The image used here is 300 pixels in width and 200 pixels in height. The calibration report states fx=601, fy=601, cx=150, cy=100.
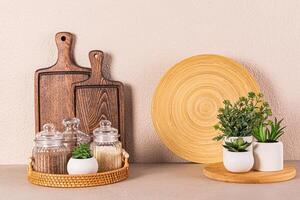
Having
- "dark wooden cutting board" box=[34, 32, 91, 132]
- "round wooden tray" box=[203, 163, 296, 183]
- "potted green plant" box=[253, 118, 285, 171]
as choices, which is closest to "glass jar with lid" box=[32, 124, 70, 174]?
"dark wooden cutting board" box=[34, 32, 91, 132]

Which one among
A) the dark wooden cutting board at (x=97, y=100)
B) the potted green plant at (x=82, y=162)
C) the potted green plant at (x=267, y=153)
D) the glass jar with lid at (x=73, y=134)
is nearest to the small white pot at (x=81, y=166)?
the potted green plant at (x=82, y=162)

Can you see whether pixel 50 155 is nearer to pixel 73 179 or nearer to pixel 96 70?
pixel 73 179

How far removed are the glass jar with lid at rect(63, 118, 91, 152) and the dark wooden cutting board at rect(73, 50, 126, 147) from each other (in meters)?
0.09

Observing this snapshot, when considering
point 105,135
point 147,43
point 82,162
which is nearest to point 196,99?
point 147,43

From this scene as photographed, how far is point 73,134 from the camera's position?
5.12 ft

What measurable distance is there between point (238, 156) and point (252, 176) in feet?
0.19

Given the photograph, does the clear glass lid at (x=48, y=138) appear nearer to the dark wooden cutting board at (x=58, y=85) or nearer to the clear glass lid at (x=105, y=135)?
the clear glass lid at (x=105, y=135)

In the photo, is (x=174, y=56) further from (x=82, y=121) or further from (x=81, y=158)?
(x=81, y=158)

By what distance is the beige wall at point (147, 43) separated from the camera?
169cm

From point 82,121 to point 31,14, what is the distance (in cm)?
34

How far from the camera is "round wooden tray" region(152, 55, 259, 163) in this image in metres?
1.67

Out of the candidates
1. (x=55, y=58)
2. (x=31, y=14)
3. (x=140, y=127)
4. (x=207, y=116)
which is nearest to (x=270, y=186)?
(x=207, y=116)

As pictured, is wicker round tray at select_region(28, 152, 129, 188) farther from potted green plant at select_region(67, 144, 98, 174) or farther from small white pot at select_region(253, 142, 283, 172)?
small white pot at select_region(253, 142, 283, 172)

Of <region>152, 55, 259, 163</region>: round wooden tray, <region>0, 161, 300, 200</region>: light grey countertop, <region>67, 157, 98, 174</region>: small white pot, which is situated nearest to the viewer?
<region>0, 161, 300, 200</region>: light grey countertop
